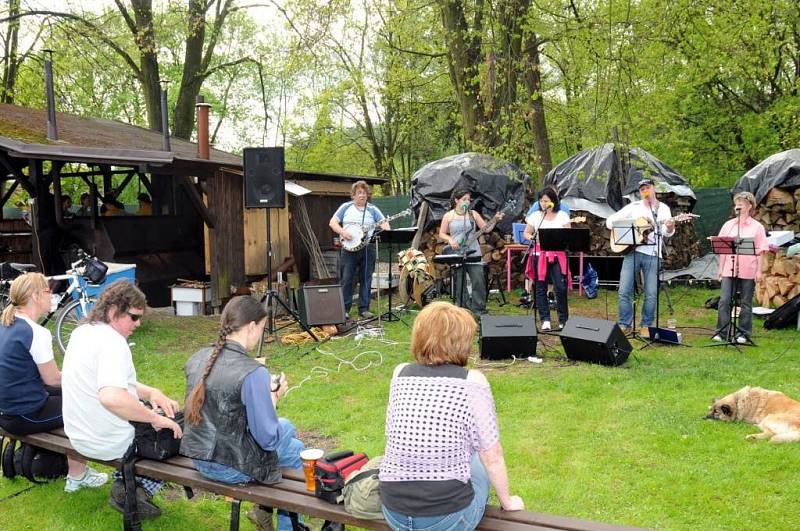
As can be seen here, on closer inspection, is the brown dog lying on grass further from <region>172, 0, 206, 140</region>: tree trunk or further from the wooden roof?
<region>172, 0, 206, 140</region>: tree trunk

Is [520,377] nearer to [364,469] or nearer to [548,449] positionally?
[548,449]

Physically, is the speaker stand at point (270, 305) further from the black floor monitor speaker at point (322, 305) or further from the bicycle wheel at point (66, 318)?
the bicycle wheel at point (66, 318)

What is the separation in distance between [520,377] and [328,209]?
8084 millimetres

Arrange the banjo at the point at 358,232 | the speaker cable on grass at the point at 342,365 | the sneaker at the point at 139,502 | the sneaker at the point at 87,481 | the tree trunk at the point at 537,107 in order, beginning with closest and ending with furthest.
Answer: the sneaker at the point at 139,502, the sneaker at the point at 87,481, the speaker cable on grass at the point at 342,365, the banjo at the point at 358,232, the tree trunk at the point at 537,107

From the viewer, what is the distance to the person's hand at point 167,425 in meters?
3.52

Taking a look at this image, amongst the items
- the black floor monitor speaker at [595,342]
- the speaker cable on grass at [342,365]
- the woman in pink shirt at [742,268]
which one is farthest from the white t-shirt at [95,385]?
the woman in pink shirt at [742,268]

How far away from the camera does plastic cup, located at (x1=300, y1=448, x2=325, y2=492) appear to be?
309cm

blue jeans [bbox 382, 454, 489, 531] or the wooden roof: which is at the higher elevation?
the wooden roof

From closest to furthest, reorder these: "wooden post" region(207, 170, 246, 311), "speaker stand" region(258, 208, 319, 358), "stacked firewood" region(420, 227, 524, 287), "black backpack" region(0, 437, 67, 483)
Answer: "black backpack" region(0, 437, 67, 483), "speaker stand" region(258, 208, 319, 358), "wooden post" region(207, 170, 246, 311), "stacked firewood" region(420, 227, 524, 287)

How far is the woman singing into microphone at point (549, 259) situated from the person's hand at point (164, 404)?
553cm

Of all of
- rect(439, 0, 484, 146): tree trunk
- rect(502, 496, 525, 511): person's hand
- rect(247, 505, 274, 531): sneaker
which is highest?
rect(439, 0, 484, 146): tree trunk

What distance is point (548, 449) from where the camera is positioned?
186 inches

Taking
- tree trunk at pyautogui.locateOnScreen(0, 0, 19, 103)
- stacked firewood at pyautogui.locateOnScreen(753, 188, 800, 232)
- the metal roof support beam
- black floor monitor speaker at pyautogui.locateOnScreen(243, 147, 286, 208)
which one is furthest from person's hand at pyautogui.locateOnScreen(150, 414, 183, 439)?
tree trunk at pyautogui.locateOnScreen(0, 0, 19, 103)

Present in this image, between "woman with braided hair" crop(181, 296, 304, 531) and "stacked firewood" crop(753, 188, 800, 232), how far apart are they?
431 inches
